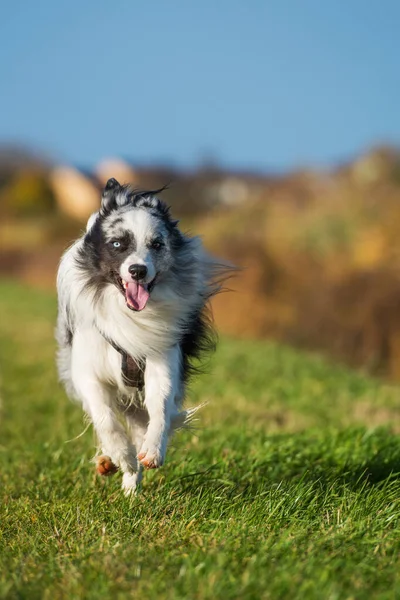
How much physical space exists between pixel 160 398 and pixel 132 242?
2.85 ft

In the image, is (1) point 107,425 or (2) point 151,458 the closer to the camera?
(2) point 151,458

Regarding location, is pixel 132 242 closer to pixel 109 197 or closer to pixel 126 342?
pixel 109 197

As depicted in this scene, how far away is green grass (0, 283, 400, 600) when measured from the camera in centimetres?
329

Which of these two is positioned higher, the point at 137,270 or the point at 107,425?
the point at 137,270

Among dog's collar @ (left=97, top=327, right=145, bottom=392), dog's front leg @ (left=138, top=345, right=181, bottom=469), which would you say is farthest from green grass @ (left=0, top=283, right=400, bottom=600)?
dog's collar @ (left=97, top=327, right=145, bottom=392)

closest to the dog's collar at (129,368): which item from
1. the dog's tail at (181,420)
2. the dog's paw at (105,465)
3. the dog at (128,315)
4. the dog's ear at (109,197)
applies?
the dog at (128,315)

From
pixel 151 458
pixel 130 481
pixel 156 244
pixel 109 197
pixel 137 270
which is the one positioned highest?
pixel 109 197

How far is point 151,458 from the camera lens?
14.2ft

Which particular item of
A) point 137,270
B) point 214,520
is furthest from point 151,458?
point 137,270

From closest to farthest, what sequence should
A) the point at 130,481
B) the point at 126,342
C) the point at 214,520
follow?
the point at 214,520 → the point at 126,342 → the point at 130,481

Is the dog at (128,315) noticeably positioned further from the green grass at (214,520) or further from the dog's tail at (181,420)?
the green grass at (214,520)

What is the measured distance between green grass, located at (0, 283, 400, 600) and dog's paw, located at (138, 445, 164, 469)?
0.23 metres

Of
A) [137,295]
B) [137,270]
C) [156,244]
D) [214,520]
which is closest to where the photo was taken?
[214,520]

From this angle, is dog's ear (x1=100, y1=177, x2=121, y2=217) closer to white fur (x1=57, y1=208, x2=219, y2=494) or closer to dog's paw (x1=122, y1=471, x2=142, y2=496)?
white fur (x1=57, y1=208, x2=219, y2=494)
